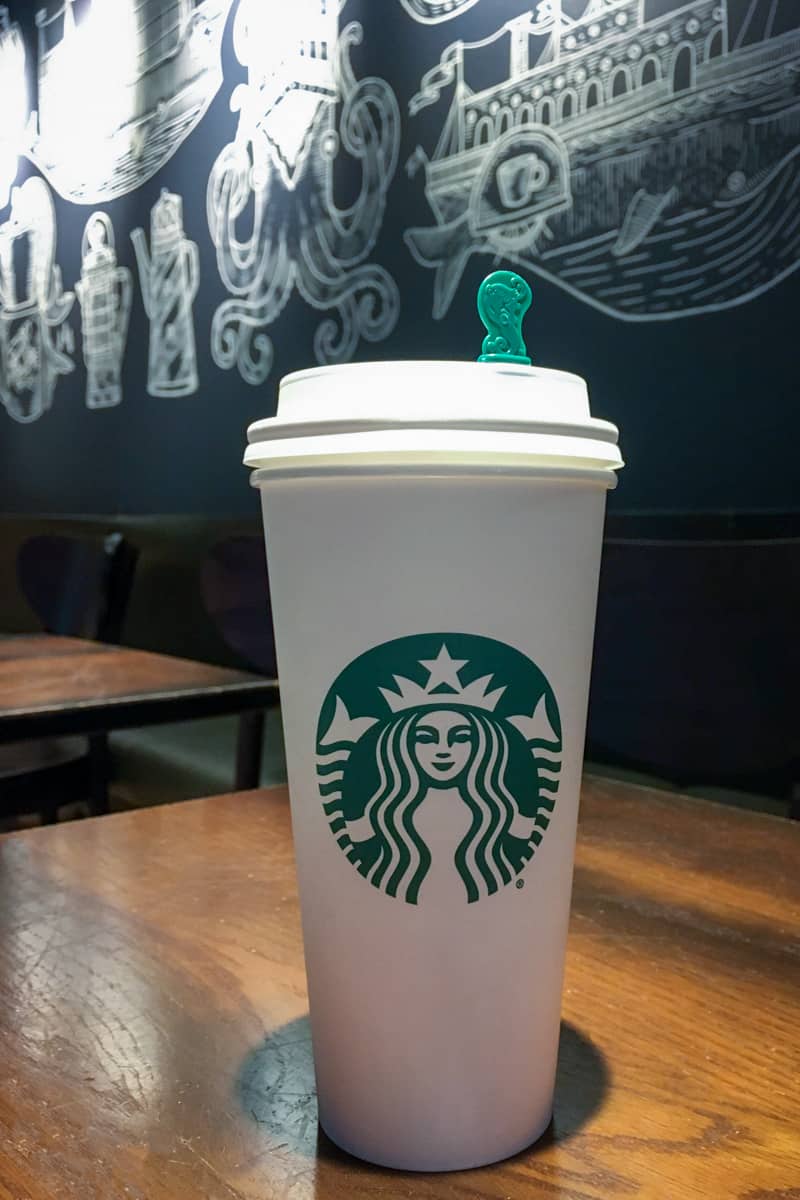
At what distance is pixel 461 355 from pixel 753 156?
742 mm

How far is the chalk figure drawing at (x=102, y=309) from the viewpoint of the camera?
11.4 ft

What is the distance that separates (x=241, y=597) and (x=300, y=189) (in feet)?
Answer: 3.59

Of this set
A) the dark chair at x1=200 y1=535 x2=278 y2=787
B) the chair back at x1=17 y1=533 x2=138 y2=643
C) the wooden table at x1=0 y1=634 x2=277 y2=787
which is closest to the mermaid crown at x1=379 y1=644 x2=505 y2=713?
the wooden table at x1=0 y1=634 x2=277 y2=787

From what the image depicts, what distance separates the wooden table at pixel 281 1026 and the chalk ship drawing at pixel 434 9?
190 centimetres

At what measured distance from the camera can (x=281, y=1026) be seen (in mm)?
552

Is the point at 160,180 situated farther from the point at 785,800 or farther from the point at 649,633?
the point at 785,800

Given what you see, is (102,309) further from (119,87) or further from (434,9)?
(434,9)

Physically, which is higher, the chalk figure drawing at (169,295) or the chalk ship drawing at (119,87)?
the chalk ship drawing at (119,87)

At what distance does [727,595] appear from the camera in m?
1.44

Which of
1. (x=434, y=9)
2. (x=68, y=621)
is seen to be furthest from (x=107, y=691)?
(x=434, y=9)

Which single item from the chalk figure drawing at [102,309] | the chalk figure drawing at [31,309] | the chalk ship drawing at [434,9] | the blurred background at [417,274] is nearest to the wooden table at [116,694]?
the blurred background at [417,274]

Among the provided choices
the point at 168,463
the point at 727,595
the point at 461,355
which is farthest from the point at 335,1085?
the point at 168,463

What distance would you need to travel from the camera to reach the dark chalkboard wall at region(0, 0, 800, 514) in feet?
5.41

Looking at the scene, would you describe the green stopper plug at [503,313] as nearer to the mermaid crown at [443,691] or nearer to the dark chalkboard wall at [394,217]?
the mermaid crown at [443,691]
